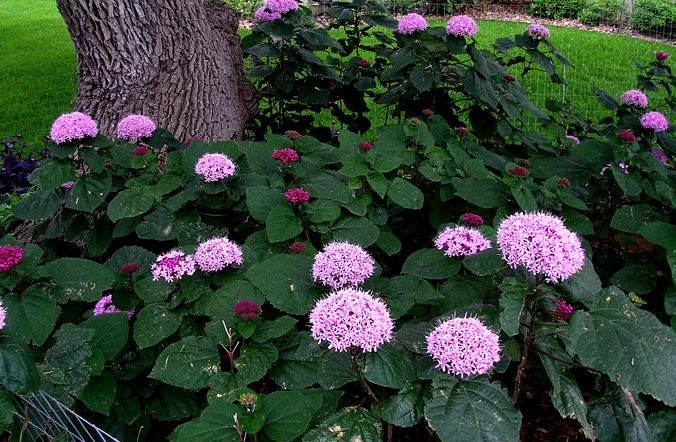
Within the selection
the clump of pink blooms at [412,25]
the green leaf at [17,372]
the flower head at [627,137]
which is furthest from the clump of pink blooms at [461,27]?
the green leaf at [17,372]

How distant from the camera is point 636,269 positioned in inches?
94.8

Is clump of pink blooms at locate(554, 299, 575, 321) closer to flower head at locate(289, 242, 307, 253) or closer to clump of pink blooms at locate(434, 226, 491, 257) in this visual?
clump of pink blooms at locate(434, 226, 491, 257)

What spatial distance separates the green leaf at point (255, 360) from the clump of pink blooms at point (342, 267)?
0.25 m

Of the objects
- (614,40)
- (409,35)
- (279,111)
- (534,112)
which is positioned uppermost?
(409,35)

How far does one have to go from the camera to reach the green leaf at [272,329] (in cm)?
167

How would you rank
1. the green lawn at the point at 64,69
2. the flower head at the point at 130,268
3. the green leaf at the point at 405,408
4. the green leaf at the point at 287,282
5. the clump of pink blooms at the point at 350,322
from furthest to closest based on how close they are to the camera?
1. the green lawn at the point at 64,69
2. the flower head at the point at 130,268
3. the green leaf at the point at 287,282
4. the green leaf at the point at 405,408
5. the clump of pink blooms at the point at 350,322

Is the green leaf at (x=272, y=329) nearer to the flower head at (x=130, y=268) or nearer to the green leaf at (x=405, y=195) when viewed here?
the flower head at (x=130, y=268)

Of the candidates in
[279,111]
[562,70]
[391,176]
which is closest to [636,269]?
[391,176]

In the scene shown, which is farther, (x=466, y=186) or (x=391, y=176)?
(x=391, y=176)

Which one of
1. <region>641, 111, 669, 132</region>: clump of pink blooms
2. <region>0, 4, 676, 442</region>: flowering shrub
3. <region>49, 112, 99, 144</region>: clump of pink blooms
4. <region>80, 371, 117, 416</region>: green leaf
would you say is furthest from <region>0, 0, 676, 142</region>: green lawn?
<region>80, 371, 117, 416</region>: green leaf

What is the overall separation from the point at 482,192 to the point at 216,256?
3.85 feet

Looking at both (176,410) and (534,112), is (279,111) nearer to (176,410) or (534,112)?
(534,112)

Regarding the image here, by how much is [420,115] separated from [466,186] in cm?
124

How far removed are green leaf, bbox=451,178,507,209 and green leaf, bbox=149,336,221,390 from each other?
126 cm
